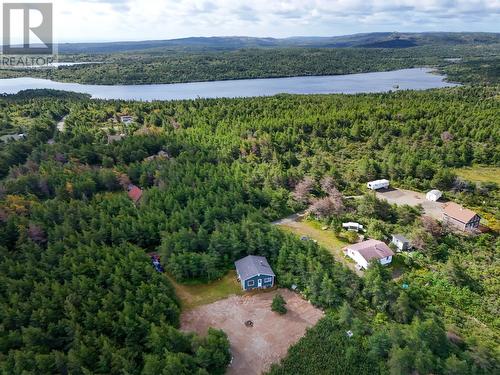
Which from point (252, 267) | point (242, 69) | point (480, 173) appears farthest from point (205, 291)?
point (242, 69)

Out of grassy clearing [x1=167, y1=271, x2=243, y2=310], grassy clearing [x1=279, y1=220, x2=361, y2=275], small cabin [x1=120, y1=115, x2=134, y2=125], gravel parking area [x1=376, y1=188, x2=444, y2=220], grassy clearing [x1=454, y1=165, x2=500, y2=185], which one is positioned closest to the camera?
grassy clearing [x1=167, y1=271, x2=243, y2=310]

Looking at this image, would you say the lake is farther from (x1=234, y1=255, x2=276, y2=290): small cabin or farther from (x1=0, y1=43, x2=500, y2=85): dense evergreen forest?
(x1=234, y1=255, x2=276, y2=290): small cabin

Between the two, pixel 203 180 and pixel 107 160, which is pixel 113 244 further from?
pixel 107 160

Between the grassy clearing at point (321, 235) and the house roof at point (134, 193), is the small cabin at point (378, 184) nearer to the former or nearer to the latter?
the grassy clearing at point (321, 235)

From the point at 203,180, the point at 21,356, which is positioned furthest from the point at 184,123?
the point at 21,356

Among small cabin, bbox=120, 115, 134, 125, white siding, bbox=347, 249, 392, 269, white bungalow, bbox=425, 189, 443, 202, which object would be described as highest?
small cabin, bbox=120, 115, 134, 125

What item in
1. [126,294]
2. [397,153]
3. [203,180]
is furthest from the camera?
[397,153]

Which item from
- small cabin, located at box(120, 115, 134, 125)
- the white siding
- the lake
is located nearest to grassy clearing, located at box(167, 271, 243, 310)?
the white siding

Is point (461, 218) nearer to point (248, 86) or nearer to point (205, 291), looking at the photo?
point (205, 291)
